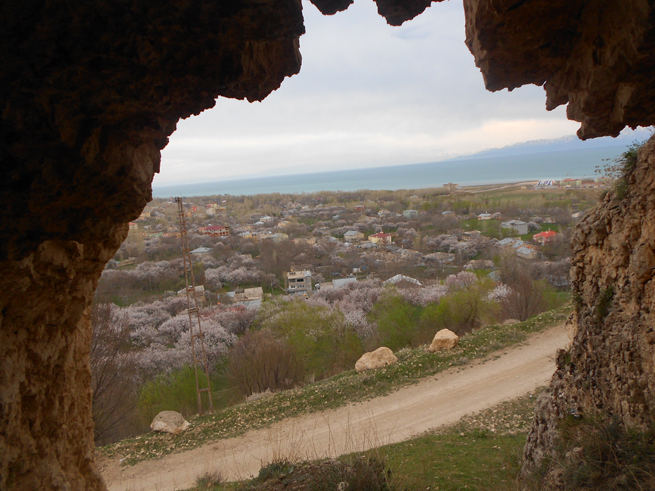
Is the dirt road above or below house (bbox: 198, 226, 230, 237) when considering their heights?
below

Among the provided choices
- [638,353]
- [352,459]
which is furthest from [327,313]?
[638,353]

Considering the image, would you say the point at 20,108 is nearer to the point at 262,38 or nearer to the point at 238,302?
the point at 262,38

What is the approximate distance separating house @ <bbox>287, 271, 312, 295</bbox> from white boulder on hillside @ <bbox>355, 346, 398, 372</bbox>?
18.9 m

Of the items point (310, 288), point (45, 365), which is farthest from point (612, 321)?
point (310, 288)

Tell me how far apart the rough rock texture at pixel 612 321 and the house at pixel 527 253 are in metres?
28.1

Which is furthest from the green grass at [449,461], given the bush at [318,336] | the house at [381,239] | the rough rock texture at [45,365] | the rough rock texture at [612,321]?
the house at [381,239]

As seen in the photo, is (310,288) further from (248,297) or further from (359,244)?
(359,244)

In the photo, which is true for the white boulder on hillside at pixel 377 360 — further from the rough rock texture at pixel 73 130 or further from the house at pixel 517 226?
the house at pixel 517 226

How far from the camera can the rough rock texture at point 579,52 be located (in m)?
2.97

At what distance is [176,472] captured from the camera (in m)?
9.76

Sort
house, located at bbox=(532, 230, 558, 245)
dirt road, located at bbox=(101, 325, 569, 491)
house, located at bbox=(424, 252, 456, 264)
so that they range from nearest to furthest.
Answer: dirt road, located at bbox=(101, 325, 569, 491), house, located at bbox=(532, 230, 558, 245), house, located at bbox=(424, 252, 456, 264)

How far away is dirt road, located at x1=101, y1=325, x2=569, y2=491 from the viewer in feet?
31.0

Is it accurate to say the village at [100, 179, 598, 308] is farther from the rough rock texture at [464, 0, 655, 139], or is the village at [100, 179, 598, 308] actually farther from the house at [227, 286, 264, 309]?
the rough rock texture at [464, 0, 655, 139]

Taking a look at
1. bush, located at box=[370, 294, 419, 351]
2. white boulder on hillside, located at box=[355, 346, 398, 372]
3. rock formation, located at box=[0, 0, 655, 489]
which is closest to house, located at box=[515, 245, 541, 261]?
bush, located at box=[370, 294, 419, 351]
